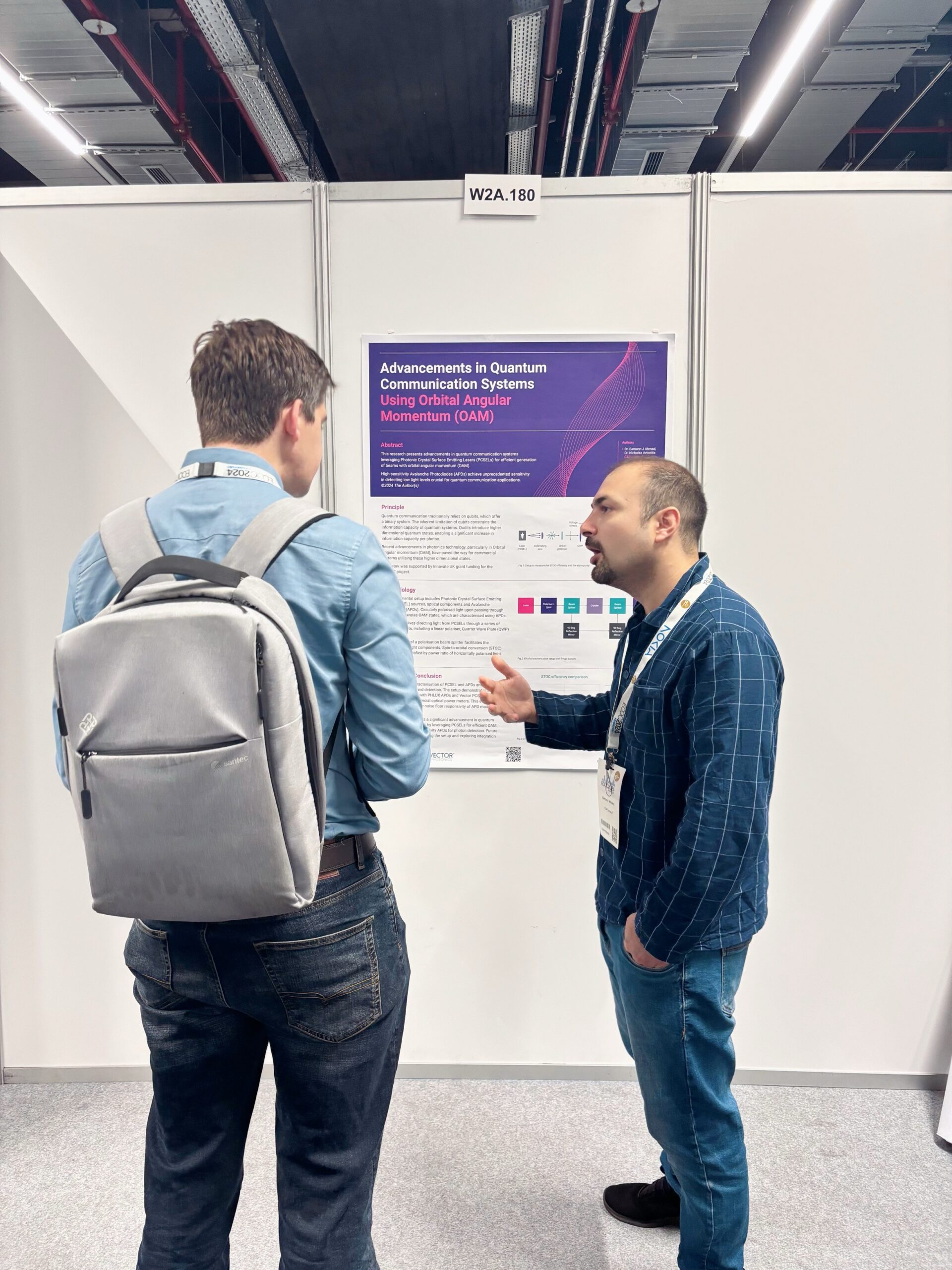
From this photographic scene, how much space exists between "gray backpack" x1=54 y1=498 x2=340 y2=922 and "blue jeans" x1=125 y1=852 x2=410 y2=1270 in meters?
0.10

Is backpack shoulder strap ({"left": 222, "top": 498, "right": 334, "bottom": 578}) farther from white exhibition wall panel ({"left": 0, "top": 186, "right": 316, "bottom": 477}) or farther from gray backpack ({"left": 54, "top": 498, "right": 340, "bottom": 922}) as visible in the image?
white exhibition wall panel ({"left": 0, "top": 186, "right": 316, "bottom": 477})

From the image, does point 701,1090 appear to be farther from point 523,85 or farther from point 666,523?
point 523,85

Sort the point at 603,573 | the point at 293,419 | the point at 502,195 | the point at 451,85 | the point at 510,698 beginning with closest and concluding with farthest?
the point at 293,419, the point at 603,573, the point at 510,698, the point at 502,195, the point at 451,85

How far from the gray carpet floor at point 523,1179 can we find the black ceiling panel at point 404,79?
12.9 feet

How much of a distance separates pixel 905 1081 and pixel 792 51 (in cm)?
379

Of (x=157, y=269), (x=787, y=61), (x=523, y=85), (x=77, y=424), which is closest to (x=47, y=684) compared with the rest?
(x=77, y=424)

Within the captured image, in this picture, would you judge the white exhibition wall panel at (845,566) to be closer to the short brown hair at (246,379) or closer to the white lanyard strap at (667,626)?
the white lanyard strap at (667,626)

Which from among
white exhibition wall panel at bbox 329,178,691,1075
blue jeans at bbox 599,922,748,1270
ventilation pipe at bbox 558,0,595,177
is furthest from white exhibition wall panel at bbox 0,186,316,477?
ventilation pipe at bbox 558,0,595,177

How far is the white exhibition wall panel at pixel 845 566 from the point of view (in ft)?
6.69

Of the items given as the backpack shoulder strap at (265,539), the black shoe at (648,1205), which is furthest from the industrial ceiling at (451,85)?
the black shoe at (648,1205)

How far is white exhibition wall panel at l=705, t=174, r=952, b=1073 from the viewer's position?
2.04 m

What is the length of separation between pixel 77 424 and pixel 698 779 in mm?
1915

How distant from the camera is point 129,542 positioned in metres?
0.98

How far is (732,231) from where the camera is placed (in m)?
2.04
